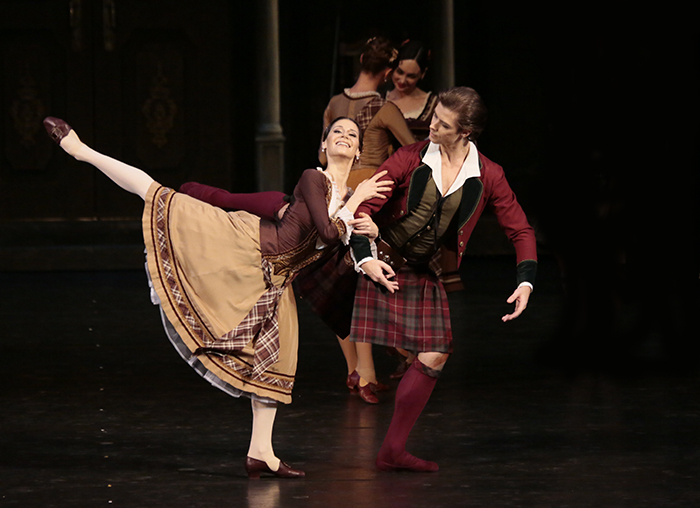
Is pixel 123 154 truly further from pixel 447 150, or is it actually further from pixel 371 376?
pixel 447 150

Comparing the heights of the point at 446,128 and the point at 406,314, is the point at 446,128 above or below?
above

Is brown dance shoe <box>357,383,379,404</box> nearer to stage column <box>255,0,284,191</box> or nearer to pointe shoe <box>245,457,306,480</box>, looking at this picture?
pointe shoe <box>245,457,306,480</box>

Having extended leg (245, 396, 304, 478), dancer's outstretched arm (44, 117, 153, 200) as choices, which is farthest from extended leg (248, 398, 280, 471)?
dancer's outstretched arm (44, 117, 153, 200)

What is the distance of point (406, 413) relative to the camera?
3.75 meters

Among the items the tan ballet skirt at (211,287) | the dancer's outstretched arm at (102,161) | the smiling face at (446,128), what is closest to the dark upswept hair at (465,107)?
the smiling face at (446,128)

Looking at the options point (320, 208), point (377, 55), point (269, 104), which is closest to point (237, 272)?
point (320, 208)

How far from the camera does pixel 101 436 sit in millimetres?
4281

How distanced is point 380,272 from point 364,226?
0.15m

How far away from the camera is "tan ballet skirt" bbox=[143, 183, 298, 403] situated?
140 inches

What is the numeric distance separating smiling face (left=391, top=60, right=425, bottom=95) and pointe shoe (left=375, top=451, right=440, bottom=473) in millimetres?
2077

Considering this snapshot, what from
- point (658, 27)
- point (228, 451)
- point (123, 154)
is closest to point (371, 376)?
point (228, 451)

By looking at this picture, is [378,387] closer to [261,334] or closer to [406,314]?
[406,314]

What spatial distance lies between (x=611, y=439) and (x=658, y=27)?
3.37 meters

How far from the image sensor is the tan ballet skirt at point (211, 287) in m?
3.56
